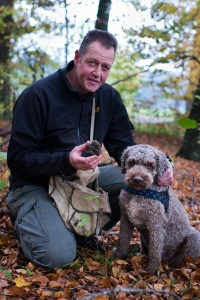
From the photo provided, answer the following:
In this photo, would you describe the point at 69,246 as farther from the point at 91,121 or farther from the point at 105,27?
the point at 105,27

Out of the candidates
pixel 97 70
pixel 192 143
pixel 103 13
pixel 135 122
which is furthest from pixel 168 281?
pixel 135 122

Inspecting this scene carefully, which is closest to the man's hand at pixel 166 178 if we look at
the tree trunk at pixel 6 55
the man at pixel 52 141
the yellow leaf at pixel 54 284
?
the man at pixel 52 141

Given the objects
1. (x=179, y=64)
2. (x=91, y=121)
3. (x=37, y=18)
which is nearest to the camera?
(x=91, y=121)

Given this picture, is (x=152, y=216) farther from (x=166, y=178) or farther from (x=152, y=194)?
(x=166, y=178)

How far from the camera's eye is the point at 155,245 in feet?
10.6

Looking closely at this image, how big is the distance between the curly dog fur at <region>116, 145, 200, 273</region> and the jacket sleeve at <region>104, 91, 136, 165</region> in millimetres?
824

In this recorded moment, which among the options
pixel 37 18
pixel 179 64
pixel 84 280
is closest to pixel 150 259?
pixel 84 280

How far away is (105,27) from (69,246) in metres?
3.77

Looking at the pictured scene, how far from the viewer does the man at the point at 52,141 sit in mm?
3293

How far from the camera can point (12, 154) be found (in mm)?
3525

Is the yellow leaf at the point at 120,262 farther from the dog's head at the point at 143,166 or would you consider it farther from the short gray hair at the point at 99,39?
the short gray hair at the point at 99,39

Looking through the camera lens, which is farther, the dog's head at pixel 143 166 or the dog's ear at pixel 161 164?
the dog's ear at pixel 161 164

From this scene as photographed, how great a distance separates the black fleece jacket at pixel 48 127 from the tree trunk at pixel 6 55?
7298 millimetres

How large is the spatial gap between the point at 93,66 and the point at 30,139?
989 mm
